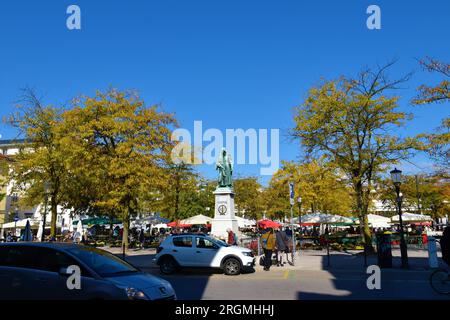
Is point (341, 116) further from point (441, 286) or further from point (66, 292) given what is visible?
point (66, 292)

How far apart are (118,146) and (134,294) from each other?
21.5 metres

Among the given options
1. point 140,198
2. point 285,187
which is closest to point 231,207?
point 140,198

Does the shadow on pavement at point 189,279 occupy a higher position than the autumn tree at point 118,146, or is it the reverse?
the autumn tree at point 118,146

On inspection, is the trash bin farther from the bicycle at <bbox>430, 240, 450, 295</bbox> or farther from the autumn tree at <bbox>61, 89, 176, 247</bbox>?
the autumn tree at <bbox>61, 89, 176, 247</bbox>

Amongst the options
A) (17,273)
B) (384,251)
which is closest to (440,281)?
(384,251)

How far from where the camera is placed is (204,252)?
1560 centimetres

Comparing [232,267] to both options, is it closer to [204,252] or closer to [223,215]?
[204,252]

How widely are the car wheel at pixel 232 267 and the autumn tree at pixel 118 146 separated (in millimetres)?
12382

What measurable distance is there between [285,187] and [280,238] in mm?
35538

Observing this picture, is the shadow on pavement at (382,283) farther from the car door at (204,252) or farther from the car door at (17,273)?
the car door at (17,273)

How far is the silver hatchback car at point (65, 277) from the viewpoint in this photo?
659 centimetres

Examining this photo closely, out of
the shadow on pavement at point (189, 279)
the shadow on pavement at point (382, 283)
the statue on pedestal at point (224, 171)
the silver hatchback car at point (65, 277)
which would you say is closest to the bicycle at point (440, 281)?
the shadow on pavement at point (382, 283)

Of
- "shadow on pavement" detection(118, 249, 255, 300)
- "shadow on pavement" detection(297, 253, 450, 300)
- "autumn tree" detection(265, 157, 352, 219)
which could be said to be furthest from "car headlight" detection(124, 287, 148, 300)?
"autumn tree" detection(265, 157, 352, 219)

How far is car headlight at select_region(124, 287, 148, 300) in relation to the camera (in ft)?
21.1
